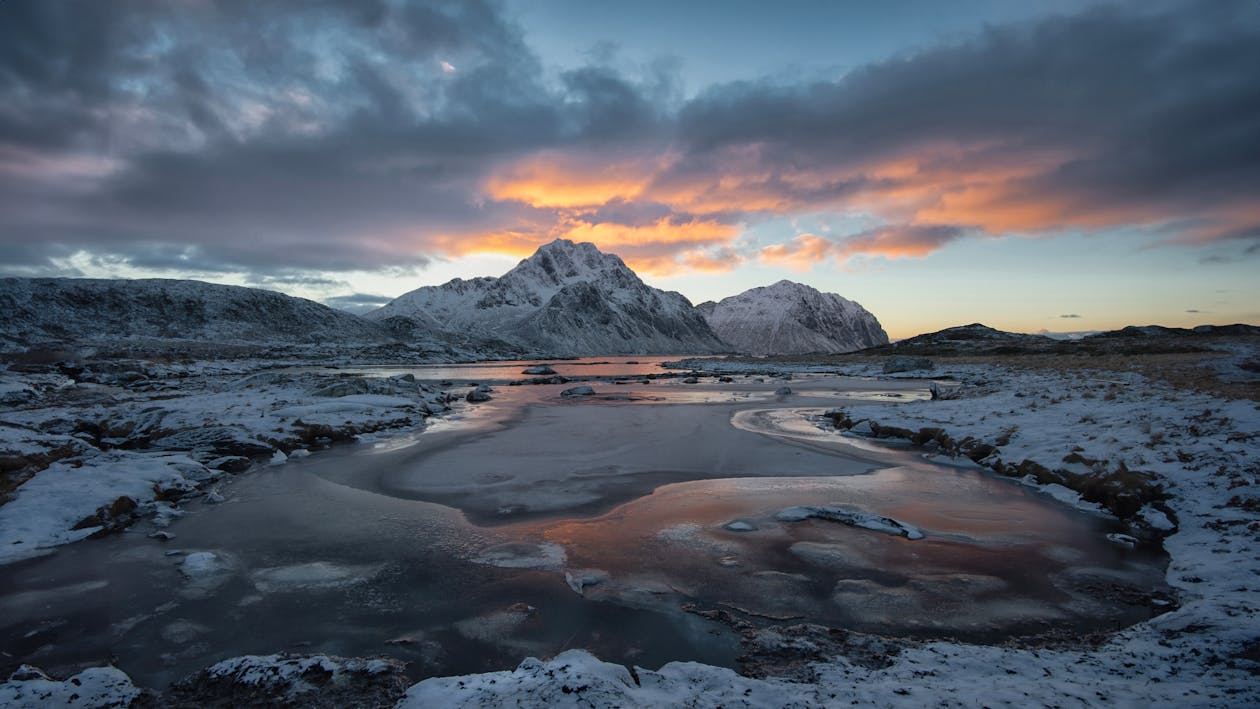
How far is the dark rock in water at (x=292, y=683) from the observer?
18.6ft

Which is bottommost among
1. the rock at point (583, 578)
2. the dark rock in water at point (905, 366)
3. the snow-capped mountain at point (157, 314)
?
the rock at point (583, 578)

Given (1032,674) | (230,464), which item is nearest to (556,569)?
(1032,674)

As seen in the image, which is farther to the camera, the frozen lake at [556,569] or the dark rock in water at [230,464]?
the dark rock in water at [230,464]

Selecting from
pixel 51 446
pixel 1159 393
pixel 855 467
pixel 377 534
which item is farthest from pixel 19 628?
pixel 1159 393

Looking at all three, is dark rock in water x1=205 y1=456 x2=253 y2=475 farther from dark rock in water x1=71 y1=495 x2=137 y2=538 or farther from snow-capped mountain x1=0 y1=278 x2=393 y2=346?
snow-capped mountain x1=0 y1=278 x2=393 y2=346

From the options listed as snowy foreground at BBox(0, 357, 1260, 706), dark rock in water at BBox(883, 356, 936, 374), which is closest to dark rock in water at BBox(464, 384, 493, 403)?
snowy foreground at BBox(0, 357, 1260, 706)

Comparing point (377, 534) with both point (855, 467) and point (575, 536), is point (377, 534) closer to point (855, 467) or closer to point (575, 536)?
point (575, 536)

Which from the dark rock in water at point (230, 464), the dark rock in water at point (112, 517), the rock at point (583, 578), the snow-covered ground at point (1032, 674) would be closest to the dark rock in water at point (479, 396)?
the dark rock in water at point (230, 464)

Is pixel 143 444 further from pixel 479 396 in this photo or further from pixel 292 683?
pixel 479 396

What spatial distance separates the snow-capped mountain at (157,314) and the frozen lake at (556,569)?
521ft

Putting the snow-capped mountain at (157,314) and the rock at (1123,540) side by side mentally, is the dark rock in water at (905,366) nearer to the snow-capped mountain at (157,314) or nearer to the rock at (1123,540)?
the rock at (1123,540)

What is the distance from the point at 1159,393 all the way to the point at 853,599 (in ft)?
66.5

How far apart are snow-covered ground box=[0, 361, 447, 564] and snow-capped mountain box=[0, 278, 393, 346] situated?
14035 centimetres

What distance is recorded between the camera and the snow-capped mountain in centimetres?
13362
